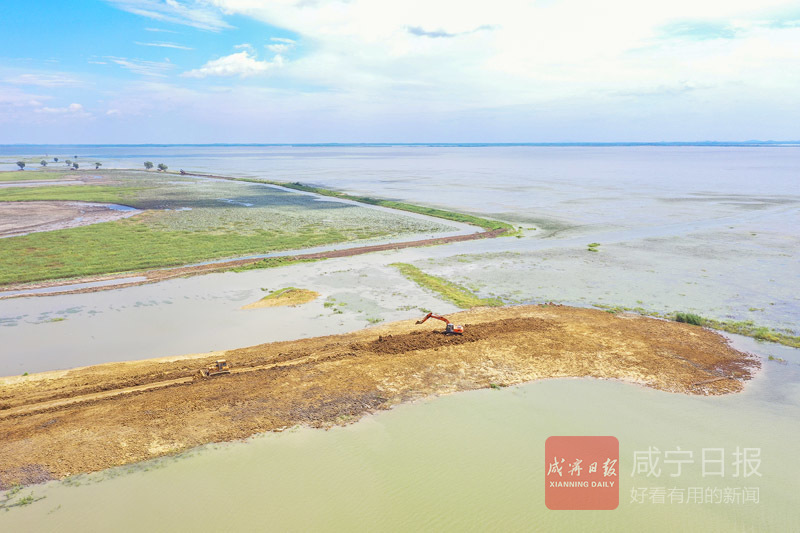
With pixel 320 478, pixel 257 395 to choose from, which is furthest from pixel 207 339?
pixel 320 478

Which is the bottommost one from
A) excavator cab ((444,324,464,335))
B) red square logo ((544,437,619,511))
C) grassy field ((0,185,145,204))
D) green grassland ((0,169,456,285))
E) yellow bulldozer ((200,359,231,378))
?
red square logo ((544,437,619,511))

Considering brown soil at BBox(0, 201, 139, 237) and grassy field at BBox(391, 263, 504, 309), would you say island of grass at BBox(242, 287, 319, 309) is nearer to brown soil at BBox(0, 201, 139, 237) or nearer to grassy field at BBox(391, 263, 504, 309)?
grassy field at BBox(391, 263, 504, 309)

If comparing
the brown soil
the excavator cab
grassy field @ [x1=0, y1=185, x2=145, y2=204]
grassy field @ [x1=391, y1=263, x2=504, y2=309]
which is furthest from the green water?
grassy field @ [x1=0, y1=185, x2=145, y2=204]

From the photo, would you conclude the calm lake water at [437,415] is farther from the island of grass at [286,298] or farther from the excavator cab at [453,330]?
the excavator cab at [453,330]

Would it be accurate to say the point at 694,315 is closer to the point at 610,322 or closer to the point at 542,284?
the point at 610,322

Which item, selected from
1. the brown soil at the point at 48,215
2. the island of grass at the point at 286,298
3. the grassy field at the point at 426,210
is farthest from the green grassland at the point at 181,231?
the island of grass at the point at 286,298
